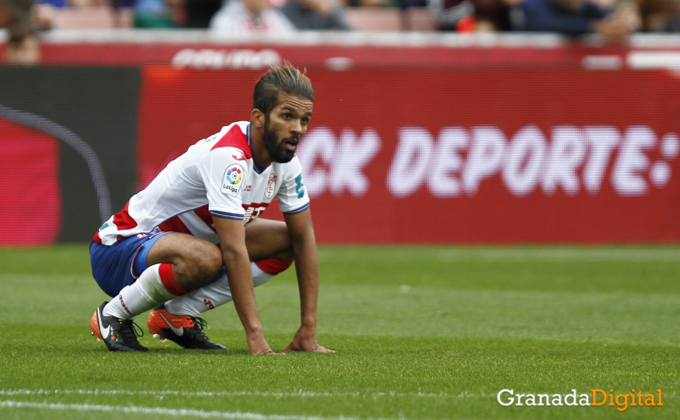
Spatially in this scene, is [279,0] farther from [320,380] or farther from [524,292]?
[320,380]

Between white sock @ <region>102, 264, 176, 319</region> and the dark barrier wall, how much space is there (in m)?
6.24

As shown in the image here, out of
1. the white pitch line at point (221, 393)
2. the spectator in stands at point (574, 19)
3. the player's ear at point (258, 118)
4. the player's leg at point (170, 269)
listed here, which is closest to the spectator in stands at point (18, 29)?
the spectator in stands at point (574, 19)

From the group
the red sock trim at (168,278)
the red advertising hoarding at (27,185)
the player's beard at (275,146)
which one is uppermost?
the player's beard at (275,146)

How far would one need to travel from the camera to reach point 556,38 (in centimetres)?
1240

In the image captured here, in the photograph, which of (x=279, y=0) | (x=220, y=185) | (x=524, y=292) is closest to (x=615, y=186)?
(x=524, y=292)

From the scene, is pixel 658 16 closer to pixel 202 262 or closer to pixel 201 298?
pixel 201 298

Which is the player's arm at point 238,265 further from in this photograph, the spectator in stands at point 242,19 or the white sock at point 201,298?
the spectator in stands at point 242,19

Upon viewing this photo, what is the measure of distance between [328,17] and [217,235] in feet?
27.2

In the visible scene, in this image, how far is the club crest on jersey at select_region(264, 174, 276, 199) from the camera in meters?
4.61

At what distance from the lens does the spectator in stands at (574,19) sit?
12.2m

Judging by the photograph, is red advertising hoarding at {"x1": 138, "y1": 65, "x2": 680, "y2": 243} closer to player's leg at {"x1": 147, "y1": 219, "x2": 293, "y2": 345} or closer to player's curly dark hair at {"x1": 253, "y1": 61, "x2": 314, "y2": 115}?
player's leg at {"x1": 147, "y1": 219, "x2": 293, "y2": 345}

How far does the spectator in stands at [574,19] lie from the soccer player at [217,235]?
28.4 ft

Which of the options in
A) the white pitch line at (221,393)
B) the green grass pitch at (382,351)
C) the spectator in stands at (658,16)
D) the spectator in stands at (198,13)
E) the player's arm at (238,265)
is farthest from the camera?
the spectator in stands at (658,16)

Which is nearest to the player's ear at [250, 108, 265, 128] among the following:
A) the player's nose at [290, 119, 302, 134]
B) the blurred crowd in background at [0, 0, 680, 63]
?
the player's nose at [290, 119, 302, 134]
